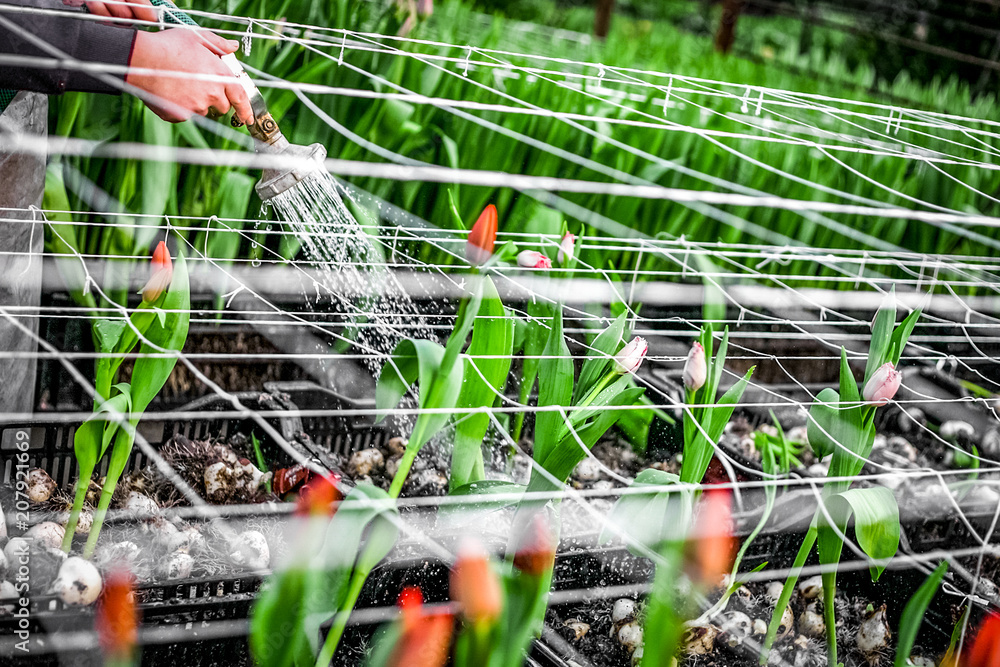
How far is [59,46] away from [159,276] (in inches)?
7.7

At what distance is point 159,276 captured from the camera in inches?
29.4

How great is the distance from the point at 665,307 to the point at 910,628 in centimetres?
96

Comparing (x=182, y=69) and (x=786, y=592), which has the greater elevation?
(x=182, y=69)

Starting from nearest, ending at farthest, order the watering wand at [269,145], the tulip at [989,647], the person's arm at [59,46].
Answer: the tulip at [989,647] → the person's arm at [59,46] → the watering wand at [269,145]

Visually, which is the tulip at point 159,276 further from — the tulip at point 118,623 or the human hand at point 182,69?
the tulip at point 118,623

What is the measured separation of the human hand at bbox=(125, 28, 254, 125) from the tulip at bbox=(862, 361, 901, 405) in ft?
2.00

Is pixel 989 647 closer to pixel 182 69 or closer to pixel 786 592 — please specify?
pixel 786 592

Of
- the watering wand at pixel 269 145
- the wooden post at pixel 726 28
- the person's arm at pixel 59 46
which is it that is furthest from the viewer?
the wooden post at pixel 726 28

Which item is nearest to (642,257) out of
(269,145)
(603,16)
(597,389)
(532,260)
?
(532,260)

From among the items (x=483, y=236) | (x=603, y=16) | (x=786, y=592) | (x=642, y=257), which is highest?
(x=603, y=16)

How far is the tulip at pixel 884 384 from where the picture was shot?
0.79 m

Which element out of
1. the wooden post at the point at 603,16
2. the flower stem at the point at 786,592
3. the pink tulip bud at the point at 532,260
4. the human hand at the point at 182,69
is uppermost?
the wooden post at the point at 603,16

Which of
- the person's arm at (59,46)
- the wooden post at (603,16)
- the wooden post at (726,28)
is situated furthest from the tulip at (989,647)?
the wooden post at (603,16)

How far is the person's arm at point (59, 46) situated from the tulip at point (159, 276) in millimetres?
141
